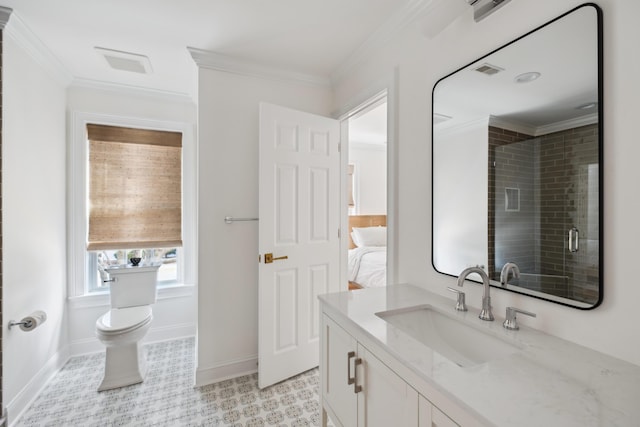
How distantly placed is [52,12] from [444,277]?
2.64 meters

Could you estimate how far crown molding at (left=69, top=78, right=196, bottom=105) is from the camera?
263 cm

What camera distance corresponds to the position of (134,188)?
2840 mm

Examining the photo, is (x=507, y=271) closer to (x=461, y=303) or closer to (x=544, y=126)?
(x=461, y=303)

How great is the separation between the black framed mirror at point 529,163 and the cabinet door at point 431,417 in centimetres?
61

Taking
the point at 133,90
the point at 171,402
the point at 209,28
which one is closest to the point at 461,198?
the point at 209,28

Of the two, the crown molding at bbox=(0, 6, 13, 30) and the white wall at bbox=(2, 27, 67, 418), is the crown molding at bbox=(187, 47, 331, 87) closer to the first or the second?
the crown molding at bbox=(0, 6, 13, 30)

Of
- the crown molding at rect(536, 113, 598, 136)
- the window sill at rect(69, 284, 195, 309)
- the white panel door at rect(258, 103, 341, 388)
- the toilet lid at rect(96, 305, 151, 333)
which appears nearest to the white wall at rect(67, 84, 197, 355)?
the window sill at rect(69, 284, 195, 309)

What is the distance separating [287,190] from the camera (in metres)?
2.25

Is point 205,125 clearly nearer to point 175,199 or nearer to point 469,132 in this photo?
point 175,199

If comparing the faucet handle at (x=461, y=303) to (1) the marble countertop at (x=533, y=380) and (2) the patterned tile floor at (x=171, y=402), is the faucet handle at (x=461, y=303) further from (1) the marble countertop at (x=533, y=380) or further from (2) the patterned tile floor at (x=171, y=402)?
(2) the patterned tile floor at (x=171, y=402)

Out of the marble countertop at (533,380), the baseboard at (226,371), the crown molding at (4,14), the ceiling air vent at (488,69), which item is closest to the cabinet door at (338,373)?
the marble countertop at (533,380)

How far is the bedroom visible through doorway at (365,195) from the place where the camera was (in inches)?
164

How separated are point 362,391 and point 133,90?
3.11 m

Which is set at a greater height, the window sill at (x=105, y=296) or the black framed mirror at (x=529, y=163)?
the black framed mirror at (x=529, y=163)
